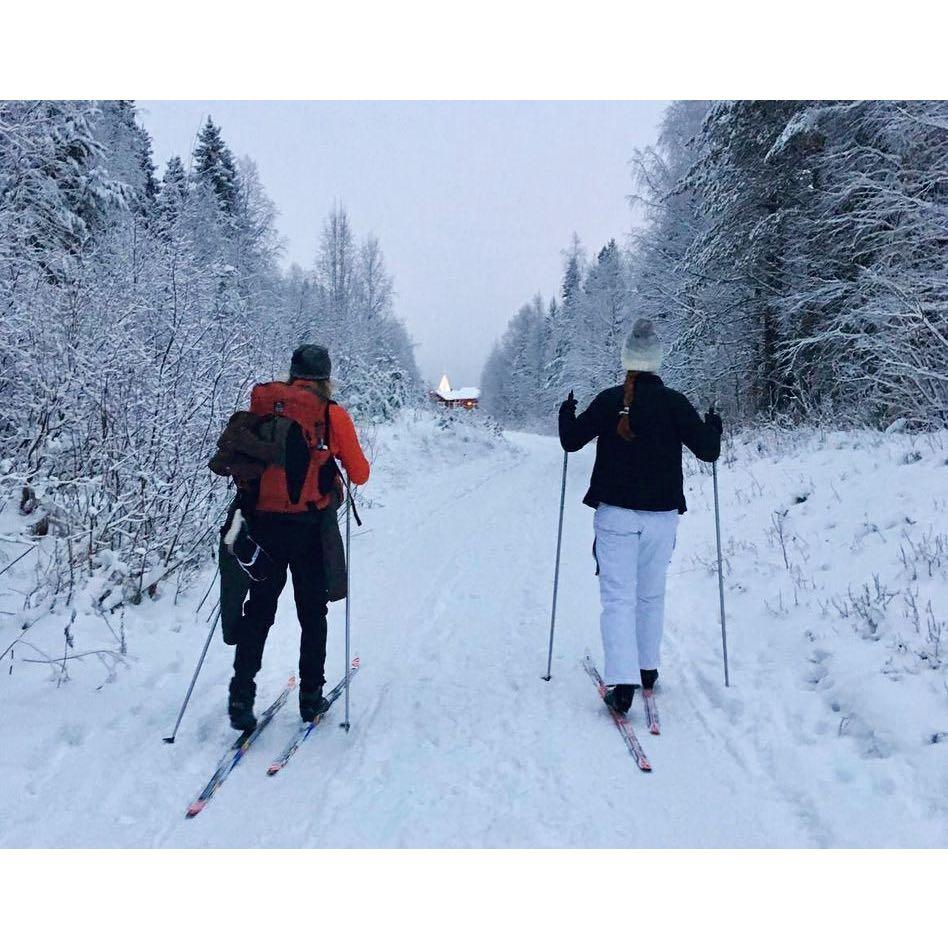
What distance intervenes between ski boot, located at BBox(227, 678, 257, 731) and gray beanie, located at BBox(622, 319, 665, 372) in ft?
10.1

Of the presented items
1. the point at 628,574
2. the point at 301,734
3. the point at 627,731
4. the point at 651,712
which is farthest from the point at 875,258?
the point at 301,734

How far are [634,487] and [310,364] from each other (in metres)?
2.16

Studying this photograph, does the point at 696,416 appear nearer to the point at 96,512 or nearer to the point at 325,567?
the point at 325,567

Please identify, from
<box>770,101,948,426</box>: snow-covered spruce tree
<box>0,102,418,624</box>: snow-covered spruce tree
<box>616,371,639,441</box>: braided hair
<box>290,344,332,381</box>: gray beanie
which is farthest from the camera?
<box>770,101,948,426</box>: snow-covered spruce tree

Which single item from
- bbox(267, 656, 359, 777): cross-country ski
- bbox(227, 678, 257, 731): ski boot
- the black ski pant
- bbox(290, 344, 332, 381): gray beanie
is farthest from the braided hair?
bbox(227, 678, 257, 731): ski boot

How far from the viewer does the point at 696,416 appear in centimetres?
385

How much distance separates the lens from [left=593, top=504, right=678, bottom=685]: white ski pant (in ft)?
12.5

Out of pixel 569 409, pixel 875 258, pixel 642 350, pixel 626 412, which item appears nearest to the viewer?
pixel 626 412

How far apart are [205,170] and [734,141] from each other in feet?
81.2

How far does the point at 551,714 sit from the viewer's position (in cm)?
392

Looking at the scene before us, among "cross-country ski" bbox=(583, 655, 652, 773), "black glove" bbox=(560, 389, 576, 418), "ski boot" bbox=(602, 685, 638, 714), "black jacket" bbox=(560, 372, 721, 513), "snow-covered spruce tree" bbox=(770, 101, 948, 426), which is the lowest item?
"cross-country ski" bbox=(583, 655, 652, 773)

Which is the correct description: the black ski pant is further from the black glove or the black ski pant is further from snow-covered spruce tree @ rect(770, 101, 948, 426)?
snow-covered spruce tree @ rect(770, 101, 948, 426)

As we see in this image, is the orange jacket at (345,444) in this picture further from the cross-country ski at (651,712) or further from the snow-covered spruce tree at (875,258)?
the snow-covered spruce tree at (875,258)

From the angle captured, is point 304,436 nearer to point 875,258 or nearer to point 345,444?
point 345,444
